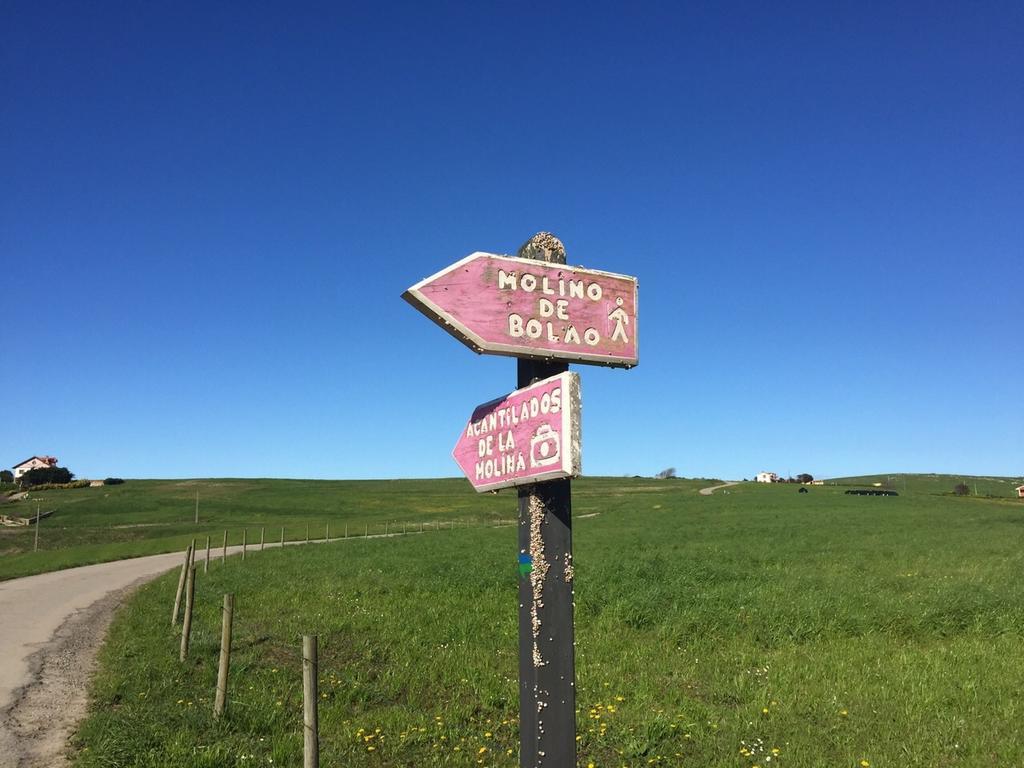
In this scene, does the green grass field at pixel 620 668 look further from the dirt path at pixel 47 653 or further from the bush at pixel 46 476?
the bush at pixel 46 476

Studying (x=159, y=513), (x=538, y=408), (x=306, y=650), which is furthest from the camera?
(x=159, y=513)

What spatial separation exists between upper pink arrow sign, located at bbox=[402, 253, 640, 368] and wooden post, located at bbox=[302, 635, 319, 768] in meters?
3.55

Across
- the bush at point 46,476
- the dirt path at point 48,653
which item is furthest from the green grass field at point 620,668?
the bush at point 46,476

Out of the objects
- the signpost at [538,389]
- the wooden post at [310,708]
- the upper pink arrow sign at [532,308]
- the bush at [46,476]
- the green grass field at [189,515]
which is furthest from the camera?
the bush at [46,476]

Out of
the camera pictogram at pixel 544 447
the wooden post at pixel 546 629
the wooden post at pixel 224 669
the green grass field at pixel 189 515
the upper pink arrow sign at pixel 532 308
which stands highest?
the upper pink arrow sign at pixel 532 308

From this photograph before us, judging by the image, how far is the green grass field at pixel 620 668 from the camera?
754 centimetres

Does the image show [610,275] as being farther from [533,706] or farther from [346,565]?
→ [346,565]

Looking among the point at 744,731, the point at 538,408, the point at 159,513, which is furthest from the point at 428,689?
the point at 159,513

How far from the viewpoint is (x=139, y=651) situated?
12.5 meters

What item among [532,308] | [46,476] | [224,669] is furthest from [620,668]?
[46,476]

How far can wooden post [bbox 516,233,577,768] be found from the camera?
3607mm

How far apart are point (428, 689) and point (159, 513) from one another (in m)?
75.7

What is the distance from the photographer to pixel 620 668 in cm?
1045

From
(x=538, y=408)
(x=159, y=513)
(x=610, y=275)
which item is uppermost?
(x=610, y=275)
